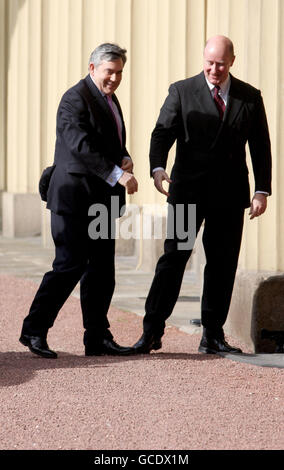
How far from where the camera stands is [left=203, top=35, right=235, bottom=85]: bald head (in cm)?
680

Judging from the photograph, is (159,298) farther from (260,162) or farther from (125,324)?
(125,324)

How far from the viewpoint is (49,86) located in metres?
17.0

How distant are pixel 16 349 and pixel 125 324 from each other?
138 centimetres

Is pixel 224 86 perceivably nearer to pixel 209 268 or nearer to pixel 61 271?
pixel 209 268

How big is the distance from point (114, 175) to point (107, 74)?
21.5 inches

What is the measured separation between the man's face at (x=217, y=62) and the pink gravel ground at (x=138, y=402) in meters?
1.60

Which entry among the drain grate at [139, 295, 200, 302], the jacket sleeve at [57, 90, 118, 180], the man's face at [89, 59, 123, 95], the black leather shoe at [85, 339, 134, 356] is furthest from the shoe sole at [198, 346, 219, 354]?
the drain grate at [139, 295, 200, 302]

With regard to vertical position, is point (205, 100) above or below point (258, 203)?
above

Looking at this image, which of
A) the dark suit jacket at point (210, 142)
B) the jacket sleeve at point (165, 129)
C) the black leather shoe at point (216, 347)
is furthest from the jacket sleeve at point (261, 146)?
the black leather shoe at point (216, 347)

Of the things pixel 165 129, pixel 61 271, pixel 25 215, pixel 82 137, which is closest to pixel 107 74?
pixel 82 137

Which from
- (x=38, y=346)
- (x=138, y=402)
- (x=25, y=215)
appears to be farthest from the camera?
(x=25, y=215)

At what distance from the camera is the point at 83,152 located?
22.5 feet

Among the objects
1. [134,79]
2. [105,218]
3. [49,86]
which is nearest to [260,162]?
[105,218]

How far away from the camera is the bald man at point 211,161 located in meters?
7.07
